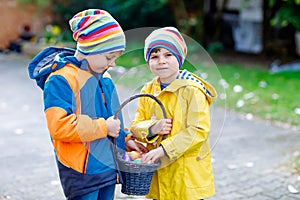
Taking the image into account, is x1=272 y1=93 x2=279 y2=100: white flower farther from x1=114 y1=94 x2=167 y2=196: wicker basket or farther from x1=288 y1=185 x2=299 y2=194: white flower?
x1=114 y1=94 x2=167 y2=196: wicker basket

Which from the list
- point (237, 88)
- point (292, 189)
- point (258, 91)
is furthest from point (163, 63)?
point (237, 88)

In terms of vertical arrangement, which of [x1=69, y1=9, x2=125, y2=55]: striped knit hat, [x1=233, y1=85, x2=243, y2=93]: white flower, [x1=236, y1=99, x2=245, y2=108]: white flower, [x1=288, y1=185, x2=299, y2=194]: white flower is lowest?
[x1=233, y1=85, x2=243, y2=93]: white flower

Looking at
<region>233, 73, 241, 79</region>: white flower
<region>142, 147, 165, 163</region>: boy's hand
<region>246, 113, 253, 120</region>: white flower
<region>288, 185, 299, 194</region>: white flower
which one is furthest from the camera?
<region>233, 73, 241, 79</region>: white flower

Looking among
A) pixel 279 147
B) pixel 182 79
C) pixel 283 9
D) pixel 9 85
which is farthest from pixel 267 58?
pixel 182 79

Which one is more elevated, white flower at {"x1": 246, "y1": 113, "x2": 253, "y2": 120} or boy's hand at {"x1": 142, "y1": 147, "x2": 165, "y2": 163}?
boy's hand at {"x1": 142, "y1": 147, "x2": 165, "y2": 163}

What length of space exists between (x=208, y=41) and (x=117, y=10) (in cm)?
246

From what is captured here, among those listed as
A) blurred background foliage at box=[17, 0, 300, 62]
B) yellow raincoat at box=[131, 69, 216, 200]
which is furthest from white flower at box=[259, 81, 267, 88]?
yellow raincoat at box=[131, 69, 216, 200]

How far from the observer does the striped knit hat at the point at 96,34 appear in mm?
2686

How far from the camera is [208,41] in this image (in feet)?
45.0

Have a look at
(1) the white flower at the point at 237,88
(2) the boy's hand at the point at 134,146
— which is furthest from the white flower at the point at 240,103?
(2) the boy's hand at the point at 134,146

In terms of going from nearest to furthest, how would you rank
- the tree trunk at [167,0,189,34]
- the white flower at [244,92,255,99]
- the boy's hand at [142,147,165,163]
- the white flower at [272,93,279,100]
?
1. the boy's hand at [142,147,165,163]
2. the white flower at [272,93,279,100]
3. the white flower at [244,92,255,99]
4. the tree trunk at [167,0,189,34]

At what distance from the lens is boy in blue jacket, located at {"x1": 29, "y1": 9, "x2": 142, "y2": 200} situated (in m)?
2.65

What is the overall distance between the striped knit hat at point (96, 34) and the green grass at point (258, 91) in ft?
9.42

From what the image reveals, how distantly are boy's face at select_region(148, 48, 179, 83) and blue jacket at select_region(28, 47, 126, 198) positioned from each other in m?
0.27
